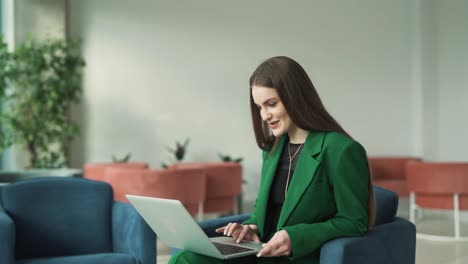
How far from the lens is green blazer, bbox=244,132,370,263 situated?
2.34m

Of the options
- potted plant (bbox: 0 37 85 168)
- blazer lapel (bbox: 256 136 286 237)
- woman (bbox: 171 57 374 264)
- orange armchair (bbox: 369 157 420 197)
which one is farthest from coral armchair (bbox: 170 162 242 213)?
woman (bbox: 171 57 374 264)

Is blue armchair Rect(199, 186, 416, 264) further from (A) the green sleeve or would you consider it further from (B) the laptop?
(B) the laptop

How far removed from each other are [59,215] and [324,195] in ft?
5.93

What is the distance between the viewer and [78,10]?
27.6 ft

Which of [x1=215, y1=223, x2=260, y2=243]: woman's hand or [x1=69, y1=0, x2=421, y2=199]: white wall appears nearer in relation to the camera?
[x1=215, y1=223, x2=260, y2=243]: woman's hand

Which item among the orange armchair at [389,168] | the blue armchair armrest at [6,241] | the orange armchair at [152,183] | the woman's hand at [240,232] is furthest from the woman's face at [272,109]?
the orange armchair at [389,168]

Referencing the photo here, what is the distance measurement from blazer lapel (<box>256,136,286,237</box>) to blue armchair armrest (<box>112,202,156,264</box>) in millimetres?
958

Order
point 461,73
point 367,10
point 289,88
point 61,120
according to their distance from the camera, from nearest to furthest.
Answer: point 289,88 < point 61,120 < point 461,73 < point 367,10

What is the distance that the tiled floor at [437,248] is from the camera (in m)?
5.43

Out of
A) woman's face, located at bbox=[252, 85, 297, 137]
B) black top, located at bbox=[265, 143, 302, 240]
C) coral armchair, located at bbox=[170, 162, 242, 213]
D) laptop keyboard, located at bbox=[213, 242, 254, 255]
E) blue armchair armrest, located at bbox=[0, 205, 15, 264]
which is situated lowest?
coral armchair, located at bbox=[170, 162, 242, 213]

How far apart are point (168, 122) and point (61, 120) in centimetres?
141

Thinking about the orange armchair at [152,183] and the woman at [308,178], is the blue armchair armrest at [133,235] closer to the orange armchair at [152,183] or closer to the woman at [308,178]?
the woman at [308,178]

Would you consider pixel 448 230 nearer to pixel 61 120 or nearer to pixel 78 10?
pixel 61 120

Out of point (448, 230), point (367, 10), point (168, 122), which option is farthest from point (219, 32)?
point (448, 230)
